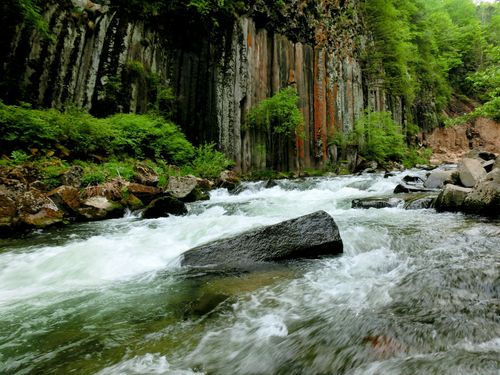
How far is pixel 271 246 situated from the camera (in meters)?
4.27

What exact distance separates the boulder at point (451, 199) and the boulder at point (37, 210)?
27.9 ft

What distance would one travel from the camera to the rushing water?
197 centimetres

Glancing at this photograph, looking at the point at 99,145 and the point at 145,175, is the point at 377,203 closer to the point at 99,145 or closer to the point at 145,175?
the point at 145,175

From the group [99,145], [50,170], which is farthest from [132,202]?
[99,145]

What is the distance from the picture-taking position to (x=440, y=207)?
269 inches

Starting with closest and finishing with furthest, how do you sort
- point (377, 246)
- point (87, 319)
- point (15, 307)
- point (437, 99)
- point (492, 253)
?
point (87, 319) → point (15, 307) → point (492, 253) → point (377, 246) → point (437, 99)

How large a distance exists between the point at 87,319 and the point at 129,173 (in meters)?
7.94

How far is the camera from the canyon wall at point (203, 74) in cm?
1234

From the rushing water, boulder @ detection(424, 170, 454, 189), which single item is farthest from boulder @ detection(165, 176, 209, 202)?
boulder @ detection(424, 170, 454, 189)

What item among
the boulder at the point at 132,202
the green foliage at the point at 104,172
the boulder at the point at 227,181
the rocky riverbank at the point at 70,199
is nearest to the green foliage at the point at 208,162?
the boulder at the point at 227,181

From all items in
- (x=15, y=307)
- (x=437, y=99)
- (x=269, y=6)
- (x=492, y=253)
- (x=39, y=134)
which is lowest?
(x=15, y=307)

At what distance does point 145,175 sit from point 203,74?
7984mm

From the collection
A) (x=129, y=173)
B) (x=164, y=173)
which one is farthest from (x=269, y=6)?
(x=129, y=173)

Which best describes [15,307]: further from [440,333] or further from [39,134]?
[39,134]
